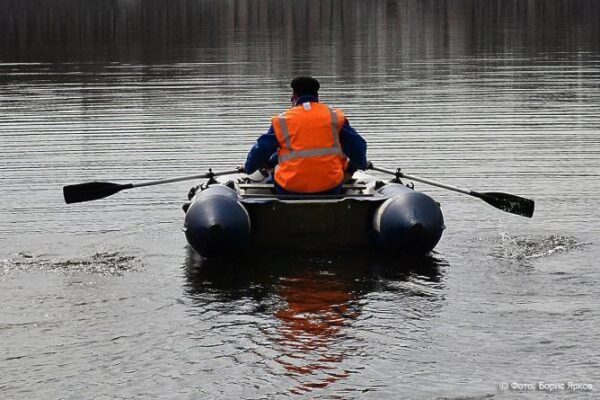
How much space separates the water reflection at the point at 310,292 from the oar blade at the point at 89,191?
189 cm

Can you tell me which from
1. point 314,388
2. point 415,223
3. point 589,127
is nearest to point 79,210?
point 415,223

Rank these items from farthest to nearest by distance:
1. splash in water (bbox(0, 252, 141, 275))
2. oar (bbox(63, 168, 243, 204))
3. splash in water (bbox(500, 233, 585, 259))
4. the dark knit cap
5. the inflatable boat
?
oar (bbox(63, 168, 243, 204)) < the dark knit cap < splash in water (bbox(500, 233, 585, 259)) < the inflatable boat < splash in water (bbox(0, 252, 141, 275))

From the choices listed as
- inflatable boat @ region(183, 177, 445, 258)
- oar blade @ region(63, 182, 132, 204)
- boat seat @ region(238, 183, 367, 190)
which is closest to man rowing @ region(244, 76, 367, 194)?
inflatable boat @ region(183, 177, 445, 258)

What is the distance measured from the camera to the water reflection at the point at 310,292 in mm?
10672

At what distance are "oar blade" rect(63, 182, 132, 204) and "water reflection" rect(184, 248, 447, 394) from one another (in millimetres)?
1889

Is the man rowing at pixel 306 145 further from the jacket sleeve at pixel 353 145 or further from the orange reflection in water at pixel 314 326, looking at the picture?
the orange reflection in water at pixel 314 326

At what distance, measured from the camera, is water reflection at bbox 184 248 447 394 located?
10.7 meters

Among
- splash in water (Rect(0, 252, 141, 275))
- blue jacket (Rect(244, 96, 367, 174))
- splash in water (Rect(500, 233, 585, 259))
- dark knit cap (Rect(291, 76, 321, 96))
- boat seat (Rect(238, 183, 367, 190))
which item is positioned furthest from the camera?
boat seat (Rect(238, 183, 367, 190))

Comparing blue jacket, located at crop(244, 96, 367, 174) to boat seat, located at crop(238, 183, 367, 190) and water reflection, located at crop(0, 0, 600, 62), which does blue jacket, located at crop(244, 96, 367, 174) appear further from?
water reflection, located at crop(0, 0, 600, 62)

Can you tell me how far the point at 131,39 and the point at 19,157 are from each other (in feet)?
141

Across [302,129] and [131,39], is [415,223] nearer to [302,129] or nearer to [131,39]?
[302,129]

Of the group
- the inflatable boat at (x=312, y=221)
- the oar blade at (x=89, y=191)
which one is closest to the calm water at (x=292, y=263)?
the inflatable boat at (x=312, y=221)

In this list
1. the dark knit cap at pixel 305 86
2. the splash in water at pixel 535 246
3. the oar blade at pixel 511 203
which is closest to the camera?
the splash in water at pixel 535 246

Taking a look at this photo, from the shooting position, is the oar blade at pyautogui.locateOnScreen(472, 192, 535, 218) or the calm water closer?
the calm water
